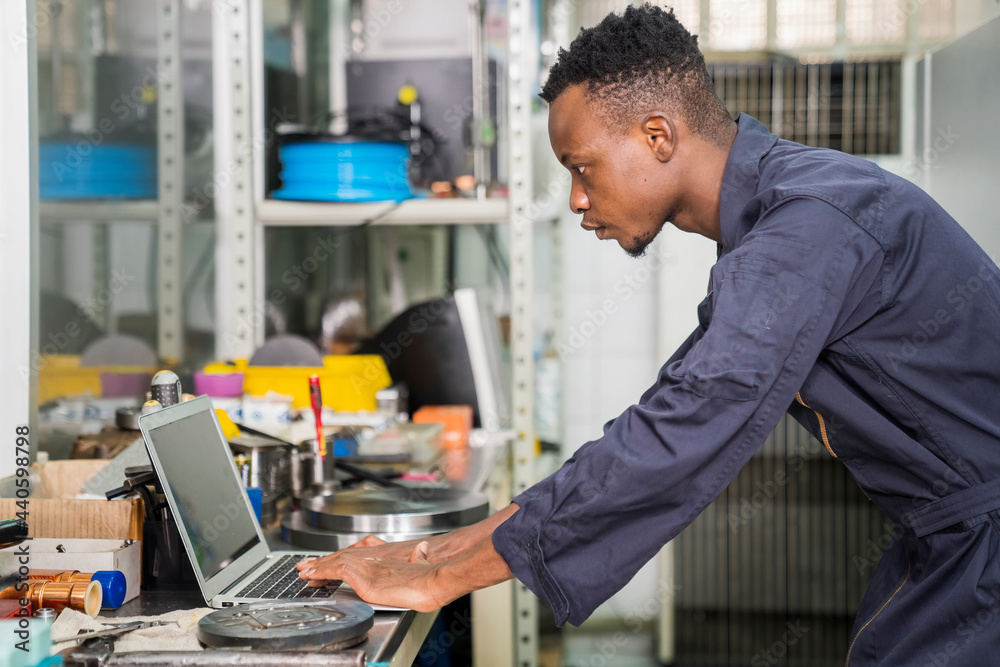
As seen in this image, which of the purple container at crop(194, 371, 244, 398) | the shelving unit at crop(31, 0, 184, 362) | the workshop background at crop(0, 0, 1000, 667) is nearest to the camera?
the workshop background at crop(0, 0, 1000, 667)

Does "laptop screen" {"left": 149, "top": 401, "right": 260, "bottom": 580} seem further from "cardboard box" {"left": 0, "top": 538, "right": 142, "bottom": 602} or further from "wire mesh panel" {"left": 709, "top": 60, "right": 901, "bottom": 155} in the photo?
"wire mesh panel" {"left": 709, "top": 60, "right": 901, "bottom": 155}

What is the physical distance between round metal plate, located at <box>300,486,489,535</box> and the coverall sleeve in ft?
1.18

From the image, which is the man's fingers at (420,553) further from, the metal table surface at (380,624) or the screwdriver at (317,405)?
the screwdriver at (317,405)

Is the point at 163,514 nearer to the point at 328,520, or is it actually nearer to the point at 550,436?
the point at 328,520

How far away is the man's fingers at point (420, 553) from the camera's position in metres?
1.00

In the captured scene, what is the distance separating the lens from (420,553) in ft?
3.30

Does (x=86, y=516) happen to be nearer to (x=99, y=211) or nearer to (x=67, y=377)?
(x=67, y=377)

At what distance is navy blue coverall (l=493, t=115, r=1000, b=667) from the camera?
Result: 788 mm

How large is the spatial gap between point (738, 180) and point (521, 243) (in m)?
1.05

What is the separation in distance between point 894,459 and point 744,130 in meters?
0.38

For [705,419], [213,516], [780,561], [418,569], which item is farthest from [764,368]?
[780,561]

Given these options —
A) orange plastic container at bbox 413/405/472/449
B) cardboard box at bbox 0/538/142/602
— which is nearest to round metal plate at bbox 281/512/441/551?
cardboard box at bbox 0/538/142/602

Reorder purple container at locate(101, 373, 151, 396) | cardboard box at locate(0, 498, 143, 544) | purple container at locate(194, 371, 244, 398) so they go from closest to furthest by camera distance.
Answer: cardboard box at locate(0, 498, 143, 544) < purple container at locate(101, 373, 151, 396) < purple container at locate(194, 371, 244, 398)

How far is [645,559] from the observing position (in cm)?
82
